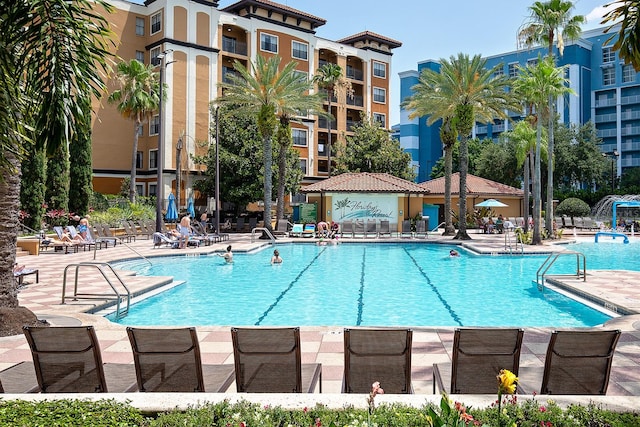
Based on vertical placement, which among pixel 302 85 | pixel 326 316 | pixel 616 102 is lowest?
pixel 326 316

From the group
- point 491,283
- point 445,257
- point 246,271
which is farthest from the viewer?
point 445,257

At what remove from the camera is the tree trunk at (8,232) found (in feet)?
24.9

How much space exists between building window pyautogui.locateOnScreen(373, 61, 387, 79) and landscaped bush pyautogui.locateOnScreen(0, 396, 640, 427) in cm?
5583

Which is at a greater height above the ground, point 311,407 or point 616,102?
point 616,102

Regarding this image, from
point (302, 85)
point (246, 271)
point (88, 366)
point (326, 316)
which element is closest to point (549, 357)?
point (88, 366)

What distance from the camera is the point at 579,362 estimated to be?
15.2 ft

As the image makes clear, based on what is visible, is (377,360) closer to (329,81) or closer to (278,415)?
(278,415)

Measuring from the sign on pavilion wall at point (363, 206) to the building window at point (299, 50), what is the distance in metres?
20.1

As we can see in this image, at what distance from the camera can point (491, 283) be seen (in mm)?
15305

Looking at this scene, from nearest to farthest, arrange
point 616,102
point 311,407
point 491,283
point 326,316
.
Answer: point 311,407, point 326,316, point 491,283, point 616,102

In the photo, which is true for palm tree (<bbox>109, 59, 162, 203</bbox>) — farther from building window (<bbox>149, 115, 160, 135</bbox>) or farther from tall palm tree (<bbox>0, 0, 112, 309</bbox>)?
tall palm tree (<bbox>0, 0, 112, 309</bbox>)

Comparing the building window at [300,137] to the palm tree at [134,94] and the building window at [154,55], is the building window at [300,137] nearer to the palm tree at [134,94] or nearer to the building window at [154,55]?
the building window at [154,55]

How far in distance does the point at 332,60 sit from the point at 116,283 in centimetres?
4595

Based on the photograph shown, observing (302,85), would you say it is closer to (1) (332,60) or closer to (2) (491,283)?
(2) (491,283)
